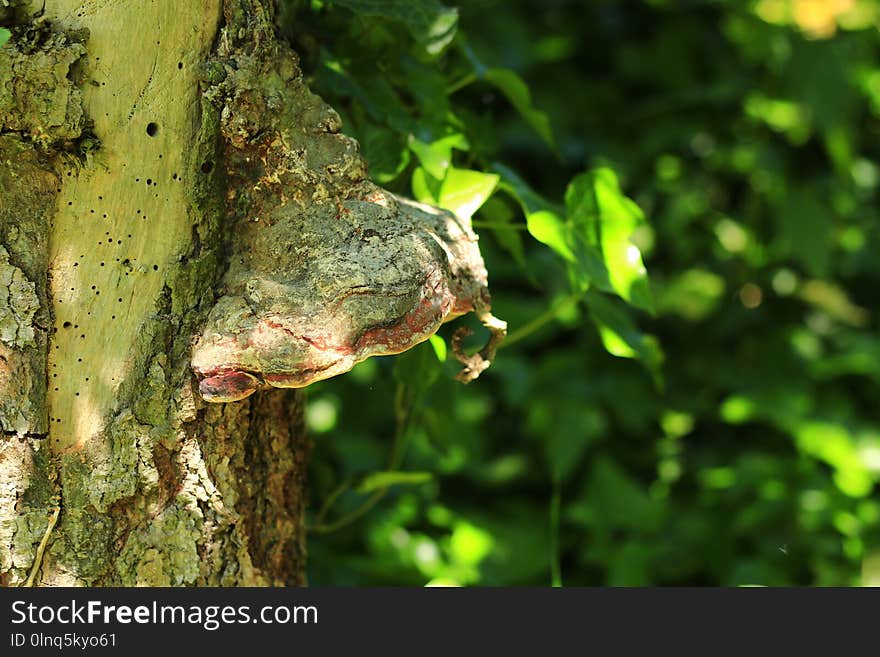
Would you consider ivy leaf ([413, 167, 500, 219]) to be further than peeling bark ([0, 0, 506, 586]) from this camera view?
Yes

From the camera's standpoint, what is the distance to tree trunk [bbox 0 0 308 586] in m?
0.88

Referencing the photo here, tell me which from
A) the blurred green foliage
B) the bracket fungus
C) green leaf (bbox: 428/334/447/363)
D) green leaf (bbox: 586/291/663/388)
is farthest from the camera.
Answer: the blurred green foliage

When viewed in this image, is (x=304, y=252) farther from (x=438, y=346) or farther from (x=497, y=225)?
(x=497, y=225)

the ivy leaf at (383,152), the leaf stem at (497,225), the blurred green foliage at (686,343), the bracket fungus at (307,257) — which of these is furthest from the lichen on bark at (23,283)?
the blurred green foliage at (686,343)

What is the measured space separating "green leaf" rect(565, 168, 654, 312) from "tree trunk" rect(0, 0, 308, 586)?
0.42 meters

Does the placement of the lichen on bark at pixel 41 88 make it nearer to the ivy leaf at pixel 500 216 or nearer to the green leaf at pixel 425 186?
the green leaf at pixel 425 186

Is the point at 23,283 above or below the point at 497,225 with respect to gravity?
below

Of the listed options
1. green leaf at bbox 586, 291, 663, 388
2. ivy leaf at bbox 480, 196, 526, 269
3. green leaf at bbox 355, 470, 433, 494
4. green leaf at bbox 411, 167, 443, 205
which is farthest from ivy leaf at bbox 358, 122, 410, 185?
green leaf at bbox 355, 470, 433, 494

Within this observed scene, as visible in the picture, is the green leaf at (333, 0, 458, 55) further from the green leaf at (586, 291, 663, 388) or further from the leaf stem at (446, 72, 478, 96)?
the green leaf at (586, 291, 663, 388)

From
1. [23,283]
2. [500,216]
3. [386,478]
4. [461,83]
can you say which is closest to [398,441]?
[386,478]

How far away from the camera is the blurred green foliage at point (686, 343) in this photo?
2.21 m

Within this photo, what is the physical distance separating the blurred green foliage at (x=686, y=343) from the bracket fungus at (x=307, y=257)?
1.04 meters

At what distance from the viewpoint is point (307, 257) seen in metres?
0.86

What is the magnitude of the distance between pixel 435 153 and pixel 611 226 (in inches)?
8.9
